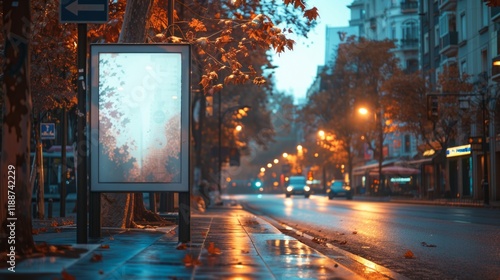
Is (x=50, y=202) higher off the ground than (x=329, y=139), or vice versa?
(x=329, y=139)

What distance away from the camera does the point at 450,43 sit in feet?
198

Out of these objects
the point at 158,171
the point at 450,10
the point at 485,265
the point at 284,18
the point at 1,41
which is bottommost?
the point at 485,265

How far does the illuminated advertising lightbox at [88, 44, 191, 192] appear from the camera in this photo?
44.3 feet

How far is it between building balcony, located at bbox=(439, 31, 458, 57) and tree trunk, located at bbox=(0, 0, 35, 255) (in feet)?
173

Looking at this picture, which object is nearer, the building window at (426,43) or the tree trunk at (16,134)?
the tree trunk at (16,134)

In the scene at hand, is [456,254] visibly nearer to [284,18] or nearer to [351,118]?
[284,18]

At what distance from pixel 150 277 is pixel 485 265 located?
5.84 metres

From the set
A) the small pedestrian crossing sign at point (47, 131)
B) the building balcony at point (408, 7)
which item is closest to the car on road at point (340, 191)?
the building balcony at point (408, 7)

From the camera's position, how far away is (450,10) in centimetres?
6156

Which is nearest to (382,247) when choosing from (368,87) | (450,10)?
(450,10)

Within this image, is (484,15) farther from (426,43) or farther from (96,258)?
(96,258)

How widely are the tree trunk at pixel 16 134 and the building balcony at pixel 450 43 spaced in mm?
52703

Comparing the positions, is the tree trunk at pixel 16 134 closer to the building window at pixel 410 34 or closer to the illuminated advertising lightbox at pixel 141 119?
the illuminated advertising lightbox at pixel 141 119

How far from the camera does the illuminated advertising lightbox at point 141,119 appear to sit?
13.5m
